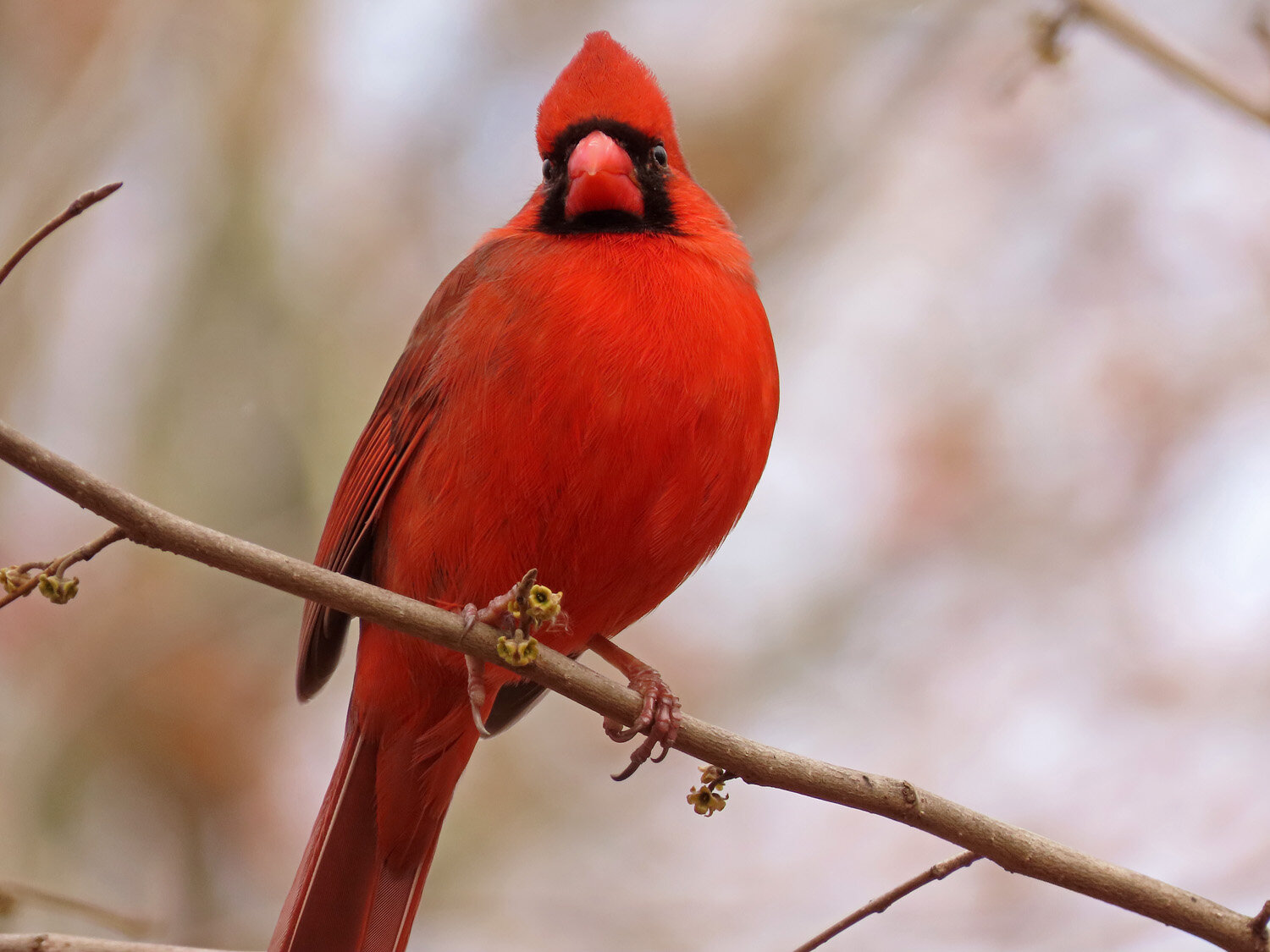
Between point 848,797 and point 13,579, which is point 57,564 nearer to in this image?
point 13,579

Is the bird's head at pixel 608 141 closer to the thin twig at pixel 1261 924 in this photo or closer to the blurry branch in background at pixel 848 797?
the blurry branch in background at pixel 848 797

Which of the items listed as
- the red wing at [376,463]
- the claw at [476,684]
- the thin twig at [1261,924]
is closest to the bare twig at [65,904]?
the red wing at [376,463]

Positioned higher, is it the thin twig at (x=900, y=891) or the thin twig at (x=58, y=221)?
the thin twig at (x=58, y=221)

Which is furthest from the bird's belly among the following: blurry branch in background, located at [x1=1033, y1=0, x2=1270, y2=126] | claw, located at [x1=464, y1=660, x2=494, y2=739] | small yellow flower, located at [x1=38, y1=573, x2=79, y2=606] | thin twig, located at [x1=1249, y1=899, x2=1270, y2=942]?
blurry branch in background, located at [x1=1033, y1=0, x2=1270, y2=126]

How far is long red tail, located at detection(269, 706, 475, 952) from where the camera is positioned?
280 cm

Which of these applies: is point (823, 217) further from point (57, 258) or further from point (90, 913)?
point (90, 913)

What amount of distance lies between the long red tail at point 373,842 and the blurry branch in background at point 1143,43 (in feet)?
6.64

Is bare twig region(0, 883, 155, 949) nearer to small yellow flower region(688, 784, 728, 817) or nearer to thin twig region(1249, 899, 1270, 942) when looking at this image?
small yellow flower region(688, 784, 728, 817)

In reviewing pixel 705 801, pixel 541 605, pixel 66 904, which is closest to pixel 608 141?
pixel 541 605

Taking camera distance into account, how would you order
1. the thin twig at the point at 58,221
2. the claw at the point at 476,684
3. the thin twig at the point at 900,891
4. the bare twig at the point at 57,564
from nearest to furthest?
the thin twig at the point at 58,221 < the bare twig at the point at 57,564 < the thin twig at the point at 900,891 < the claw at the point at 476,684

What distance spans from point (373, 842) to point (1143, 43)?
2.43 meters

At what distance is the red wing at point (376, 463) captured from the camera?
2.76 meters

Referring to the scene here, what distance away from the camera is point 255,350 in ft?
15.2

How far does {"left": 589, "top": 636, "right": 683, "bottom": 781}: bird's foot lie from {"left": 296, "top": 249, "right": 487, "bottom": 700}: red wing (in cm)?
54
